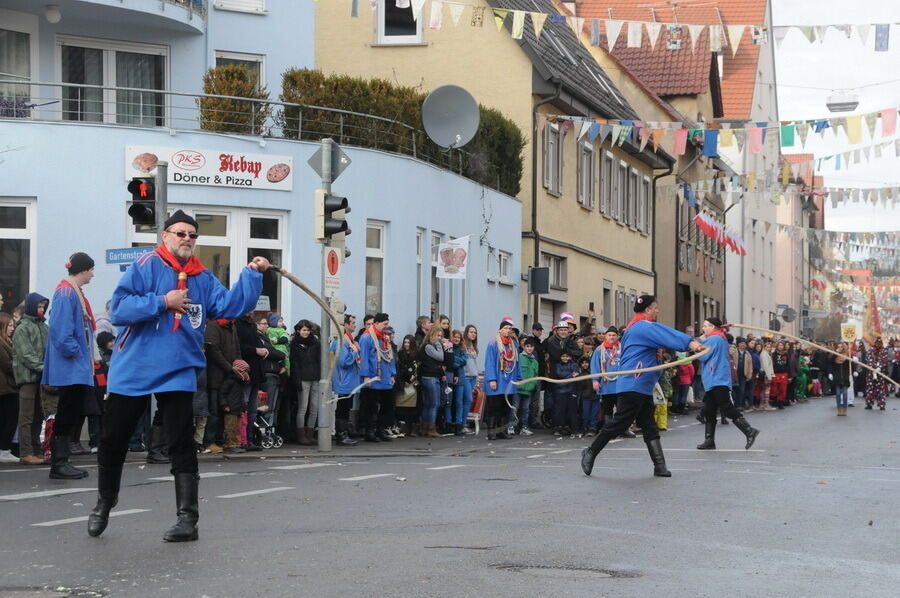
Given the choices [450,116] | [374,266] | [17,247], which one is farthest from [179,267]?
[450,116]

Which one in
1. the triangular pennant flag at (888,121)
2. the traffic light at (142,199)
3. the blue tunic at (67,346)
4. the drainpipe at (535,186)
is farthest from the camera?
the drainpipe at (535,186)

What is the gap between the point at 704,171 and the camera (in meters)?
51.9

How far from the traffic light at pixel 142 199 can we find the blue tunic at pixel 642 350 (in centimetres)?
556

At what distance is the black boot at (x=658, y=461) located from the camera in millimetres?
13344

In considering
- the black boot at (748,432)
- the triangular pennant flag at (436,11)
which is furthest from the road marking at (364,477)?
the triangular pennant flag at (436,11)

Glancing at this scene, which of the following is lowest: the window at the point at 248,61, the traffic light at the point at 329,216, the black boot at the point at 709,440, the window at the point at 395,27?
the black boot at the point at 709,440

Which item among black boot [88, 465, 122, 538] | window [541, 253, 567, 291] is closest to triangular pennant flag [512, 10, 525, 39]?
window [541, 253, 567, 291]

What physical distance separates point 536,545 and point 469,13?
23070 mm

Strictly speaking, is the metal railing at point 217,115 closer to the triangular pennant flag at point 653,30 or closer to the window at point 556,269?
the triangular pennant flag at point 653,30

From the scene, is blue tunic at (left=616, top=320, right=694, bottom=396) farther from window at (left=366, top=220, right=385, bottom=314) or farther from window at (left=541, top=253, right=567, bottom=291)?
A: window at (left=541, top=253, right=567, bottom=291)

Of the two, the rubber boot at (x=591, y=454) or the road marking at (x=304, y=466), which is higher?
the rubber boot at (x=591, y=454)

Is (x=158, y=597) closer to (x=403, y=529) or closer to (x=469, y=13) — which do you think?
(x=403, y=529)

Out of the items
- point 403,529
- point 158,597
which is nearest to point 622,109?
point 403,529

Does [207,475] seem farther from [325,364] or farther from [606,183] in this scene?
[606,183]
